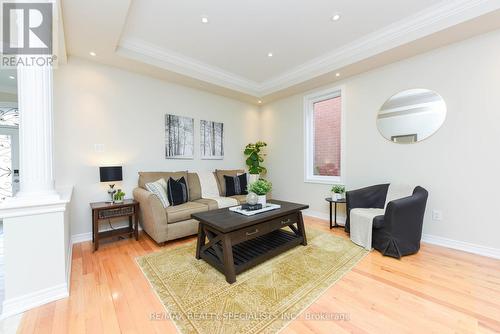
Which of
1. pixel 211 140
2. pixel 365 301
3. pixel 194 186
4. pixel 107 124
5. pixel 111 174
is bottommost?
pixel 365 301

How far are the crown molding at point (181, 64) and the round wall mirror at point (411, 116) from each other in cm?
255

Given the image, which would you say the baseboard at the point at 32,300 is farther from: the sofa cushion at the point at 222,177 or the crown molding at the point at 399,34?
the crown molding at the point at 399,34

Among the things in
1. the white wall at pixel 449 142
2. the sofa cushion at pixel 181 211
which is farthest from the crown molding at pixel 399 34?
the sofa cushion at pixel 181 211

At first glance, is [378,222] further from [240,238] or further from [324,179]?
[240,238]

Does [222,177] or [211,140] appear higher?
[211,140]

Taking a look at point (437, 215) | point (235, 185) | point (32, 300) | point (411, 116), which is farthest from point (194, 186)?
point (437, 215)

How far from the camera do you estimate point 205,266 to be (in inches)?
87.0

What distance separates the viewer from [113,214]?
8.98ft

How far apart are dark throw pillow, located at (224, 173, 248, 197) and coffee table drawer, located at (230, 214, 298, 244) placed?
62.7 inches

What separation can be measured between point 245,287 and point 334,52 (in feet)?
11.2

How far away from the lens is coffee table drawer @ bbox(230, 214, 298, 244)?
2.07m

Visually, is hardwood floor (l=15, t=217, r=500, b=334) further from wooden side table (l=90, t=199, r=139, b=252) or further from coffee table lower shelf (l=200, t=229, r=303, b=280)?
coffee table lower shelf (l=200, t=229, r=303, b=280)

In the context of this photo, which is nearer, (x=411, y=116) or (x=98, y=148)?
(x=411, y=116)

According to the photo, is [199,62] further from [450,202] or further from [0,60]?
[450,202]
